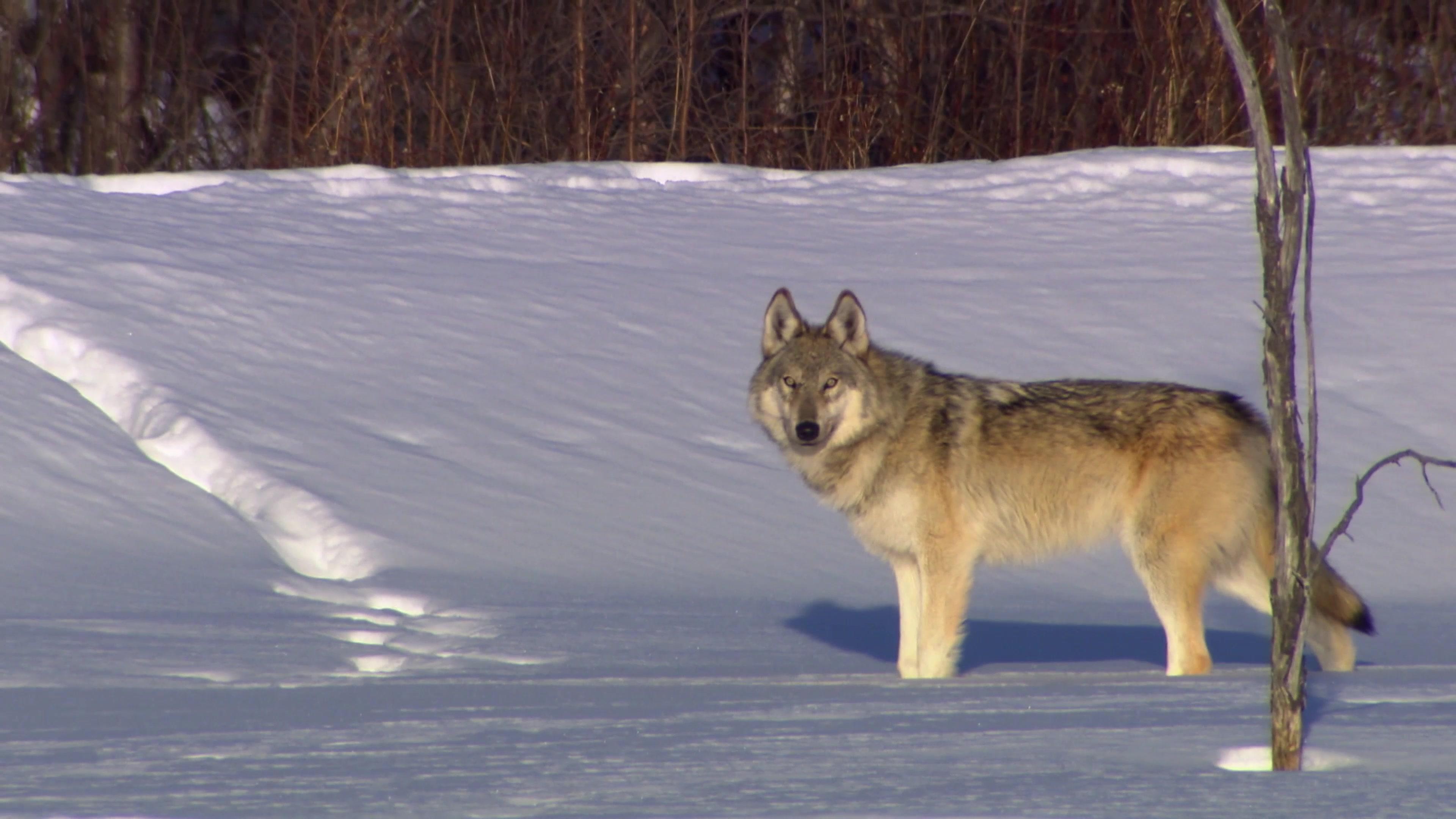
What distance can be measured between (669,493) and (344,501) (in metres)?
1.46

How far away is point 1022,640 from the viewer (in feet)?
19.9

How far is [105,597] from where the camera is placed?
5.33m

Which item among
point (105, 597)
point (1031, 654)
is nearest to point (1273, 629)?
point (1031, 654)

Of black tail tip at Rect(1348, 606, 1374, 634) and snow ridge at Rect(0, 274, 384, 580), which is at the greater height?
snow ridge at Rect(0, 274, 384, 580)

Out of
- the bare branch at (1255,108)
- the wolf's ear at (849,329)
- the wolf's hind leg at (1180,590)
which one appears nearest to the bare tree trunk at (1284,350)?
the bare branch at (1255,108)

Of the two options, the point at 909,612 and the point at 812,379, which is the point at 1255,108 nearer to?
the point at 812,379

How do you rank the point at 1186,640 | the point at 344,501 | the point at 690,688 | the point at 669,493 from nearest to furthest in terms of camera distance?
the point at 690,688, the point at 1186,640, the point at 344,501, the point at 669,493

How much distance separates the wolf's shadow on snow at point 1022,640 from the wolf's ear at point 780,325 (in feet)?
Result: 3.44

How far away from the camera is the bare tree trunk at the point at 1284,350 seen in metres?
3.39

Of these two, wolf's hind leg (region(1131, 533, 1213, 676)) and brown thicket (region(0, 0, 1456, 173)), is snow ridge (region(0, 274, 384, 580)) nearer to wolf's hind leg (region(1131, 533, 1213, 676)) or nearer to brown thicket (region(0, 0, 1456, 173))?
wolf's hind leg (region(1131, 533, 1213, 676))

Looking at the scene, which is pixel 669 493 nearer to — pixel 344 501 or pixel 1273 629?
pixel 344 501

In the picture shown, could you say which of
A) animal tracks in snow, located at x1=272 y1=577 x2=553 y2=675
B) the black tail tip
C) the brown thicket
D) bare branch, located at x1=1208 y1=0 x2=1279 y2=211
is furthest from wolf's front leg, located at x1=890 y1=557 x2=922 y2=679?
the brown thicket

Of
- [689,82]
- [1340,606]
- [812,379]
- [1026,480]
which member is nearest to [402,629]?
[812,379]

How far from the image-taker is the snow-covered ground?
10.6 ft
